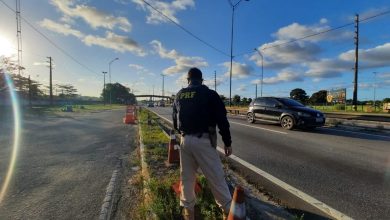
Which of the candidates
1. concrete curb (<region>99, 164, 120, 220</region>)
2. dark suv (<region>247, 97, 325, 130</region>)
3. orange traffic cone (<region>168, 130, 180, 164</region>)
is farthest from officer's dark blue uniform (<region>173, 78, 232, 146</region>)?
dark suv (<region>247, 97, 325, 130</region>)

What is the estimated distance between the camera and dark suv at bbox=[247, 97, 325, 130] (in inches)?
559

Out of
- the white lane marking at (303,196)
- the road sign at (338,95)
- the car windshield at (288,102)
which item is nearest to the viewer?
the white lane marking at (303,196)

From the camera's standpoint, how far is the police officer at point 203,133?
3.50 metres

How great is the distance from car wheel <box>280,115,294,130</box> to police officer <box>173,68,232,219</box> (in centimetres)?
1170

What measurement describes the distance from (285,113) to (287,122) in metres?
0.45

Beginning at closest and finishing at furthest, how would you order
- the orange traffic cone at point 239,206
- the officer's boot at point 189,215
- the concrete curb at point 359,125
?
the orange traffic cone at point 239,206 < the officer's boot at point 189,215 < the concrete curb at point 359,125

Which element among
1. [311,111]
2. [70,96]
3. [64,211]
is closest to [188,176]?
[64,211]

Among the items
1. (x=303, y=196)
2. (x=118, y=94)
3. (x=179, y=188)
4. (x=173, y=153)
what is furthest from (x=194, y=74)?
(x=118, y=94)

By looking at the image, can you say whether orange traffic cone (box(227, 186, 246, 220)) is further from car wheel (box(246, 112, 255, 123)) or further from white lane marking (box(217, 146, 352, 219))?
car wheel (box(246, 112, 255, 123))

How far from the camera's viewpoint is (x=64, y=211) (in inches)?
173

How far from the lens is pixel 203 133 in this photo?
11.7 feet

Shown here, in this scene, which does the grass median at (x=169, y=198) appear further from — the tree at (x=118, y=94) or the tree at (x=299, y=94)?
the tree at (x=118, y=94)

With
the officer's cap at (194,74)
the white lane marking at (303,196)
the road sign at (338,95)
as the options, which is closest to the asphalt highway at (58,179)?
the officer's cap at (194,74)

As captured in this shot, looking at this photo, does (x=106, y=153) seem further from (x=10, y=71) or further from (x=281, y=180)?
(x=10, y=71)
